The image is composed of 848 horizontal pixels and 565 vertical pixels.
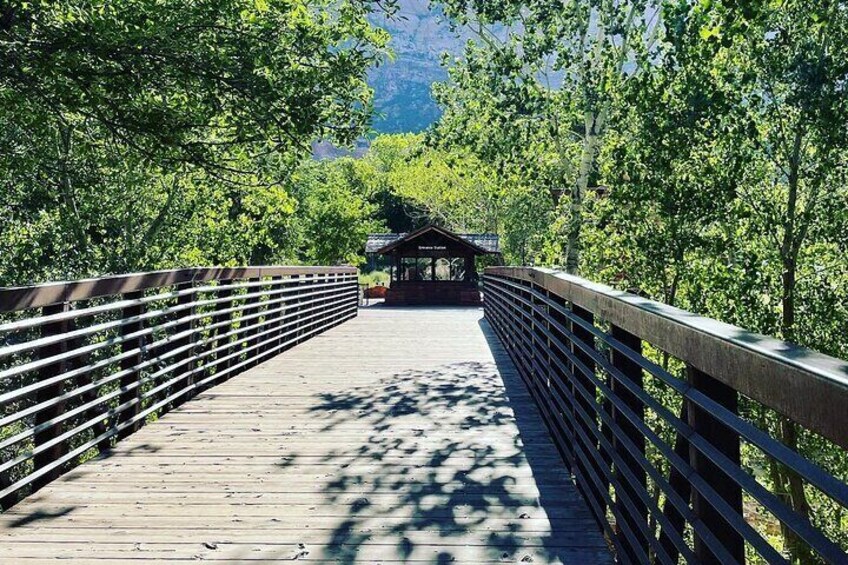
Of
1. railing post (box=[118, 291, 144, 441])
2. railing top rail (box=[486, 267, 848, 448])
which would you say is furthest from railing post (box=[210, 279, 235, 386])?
railing top rail (box=[486, 267, 848, 448])

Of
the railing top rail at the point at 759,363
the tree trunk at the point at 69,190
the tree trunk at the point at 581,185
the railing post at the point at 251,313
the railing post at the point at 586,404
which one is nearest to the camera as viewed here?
the railing top rail at the point at 759,363

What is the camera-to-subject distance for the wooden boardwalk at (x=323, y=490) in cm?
360

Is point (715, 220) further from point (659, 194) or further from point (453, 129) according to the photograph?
point (453, 129)

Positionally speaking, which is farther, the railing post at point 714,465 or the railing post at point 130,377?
the railing post at point 130,377

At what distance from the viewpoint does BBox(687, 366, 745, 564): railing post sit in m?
2.08

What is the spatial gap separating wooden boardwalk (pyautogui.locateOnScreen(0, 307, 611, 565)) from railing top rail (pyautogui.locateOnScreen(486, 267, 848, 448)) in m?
1.34

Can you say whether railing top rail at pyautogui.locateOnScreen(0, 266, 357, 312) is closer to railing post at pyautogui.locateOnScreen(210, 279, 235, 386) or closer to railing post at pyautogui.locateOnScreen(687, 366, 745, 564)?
railing post at pyautogui.locateOnScreen(210, 279, 235, 386)

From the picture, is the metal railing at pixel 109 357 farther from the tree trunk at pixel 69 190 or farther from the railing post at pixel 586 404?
the tree trunk at pixel 69 190

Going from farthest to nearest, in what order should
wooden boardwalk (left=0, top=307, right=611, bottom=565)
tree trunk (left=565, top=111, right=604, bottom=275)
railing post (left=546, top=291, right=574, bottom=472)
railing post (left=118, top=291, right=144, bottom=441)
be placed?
tree trunk (left=565, top=111, right=604, bottom=275), railing post (left=118, top=291, right=144, bottom=441), railing post (left=546, top=291, right=574, bottom=472), wooden boardwalk (left=0, top=307, right=611, bottom=565)

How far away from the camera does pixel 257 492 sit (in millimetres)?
4457

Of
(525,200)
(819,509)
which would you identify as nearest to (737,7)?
(819,509)

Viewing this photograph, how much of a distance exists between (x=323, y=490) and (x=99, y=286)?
7.16 feet

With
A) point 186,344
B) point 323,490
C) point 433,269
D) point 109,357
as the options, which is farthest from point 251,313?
point 433,269

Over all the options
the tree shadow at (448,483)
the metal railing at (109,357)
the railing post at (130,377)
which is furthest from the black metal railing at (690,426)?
the railing post at (130,377)
